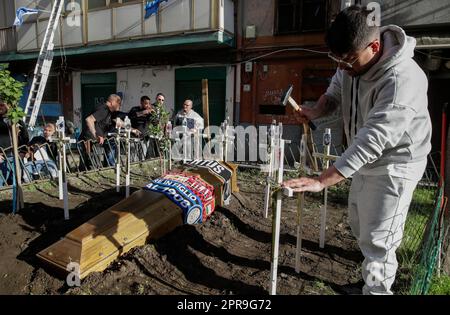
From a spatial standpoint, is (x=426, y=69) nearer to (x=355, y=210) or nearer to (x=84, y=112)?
(x=355, y=210)

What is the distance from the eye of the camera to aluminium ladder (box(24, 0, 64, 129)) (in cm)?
1150

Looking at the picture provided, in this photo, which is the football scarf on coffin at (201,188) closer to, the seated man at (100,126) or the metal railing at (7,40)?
the seated man at (100,126)

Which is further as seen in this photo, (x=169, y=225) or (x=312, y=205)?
(x=312, y=205)

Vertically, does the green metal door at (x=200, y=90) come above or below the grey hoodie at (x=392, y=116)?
above

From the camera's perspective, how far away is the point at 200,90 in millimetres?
11602

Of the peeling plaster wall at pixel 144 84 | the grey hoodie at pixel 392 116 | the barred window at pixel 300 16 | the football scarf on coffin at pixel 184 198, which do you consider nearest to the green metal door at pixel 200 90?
the peeling plaster wall at pixel 144 84

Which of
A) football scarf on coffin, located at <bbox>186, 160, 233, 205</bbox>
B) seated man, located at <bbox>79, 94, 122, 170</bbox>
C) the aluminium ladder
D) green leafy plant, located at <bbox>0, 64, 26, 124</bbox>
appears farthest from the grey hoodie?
the aluminium ladder

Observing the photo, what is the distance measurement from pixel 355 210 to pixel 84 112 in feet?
44.8

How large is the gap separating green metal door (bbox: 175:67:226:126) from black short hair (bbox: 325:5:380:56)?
936cm

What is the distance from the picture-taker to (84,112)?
14.1m

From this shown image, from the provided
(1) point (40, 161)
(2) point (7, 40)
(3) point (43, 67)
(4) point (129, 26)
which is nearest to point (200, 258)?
(1) point (40, 161)

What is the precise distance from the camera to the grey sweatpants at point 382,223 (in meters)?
2.13

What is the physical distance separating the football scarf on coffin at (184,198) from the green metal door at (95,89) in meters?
10.4
